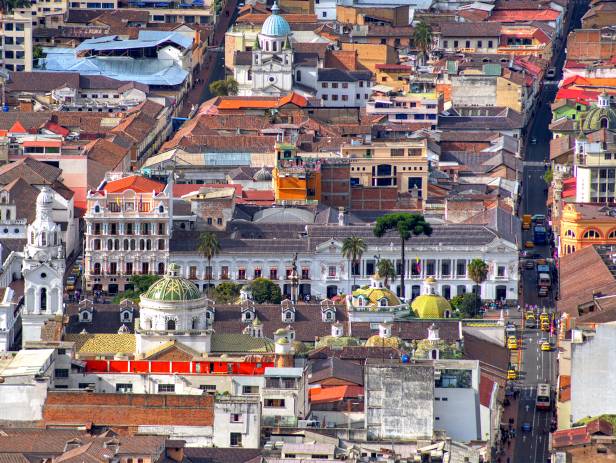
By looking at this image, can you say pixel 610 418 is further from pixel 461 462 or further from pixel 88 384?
pixel 88 384

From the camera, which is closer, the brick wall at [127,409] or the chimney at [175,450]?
the chimney at [175,450]

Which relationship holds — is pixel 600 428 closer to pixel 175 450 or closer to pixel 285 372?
pixel 285 372

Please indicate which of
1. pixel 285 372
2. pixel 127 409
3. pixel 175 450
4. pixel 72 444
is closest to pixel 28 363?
pixel 127 409

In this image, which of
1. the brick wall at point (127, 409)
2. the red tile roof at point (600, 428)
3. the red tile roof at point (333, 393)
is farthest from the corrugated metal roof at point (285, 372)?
the red tile roof at point (600, 428)

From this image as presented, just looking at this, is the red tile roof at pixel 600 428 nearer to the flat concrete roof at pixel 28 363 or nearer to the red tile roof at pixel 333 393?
the red tile roof at pixel 333 393

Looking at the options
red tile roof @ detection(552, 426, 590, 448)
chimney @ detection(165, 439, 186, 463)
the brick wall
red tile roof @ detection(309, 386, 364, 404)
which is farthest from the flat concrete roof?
red tile roof @ detection(552, 426, 590, 448)

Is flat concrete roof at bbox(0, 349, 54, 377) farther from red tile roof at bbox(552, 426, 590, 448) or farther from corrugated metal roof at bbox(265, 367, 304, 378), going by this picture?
red tile roof at bbox(552, 426, 590, 448)

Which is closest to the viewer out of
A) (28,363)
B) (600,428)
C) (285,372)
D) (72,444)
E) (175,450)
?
(175,450)
